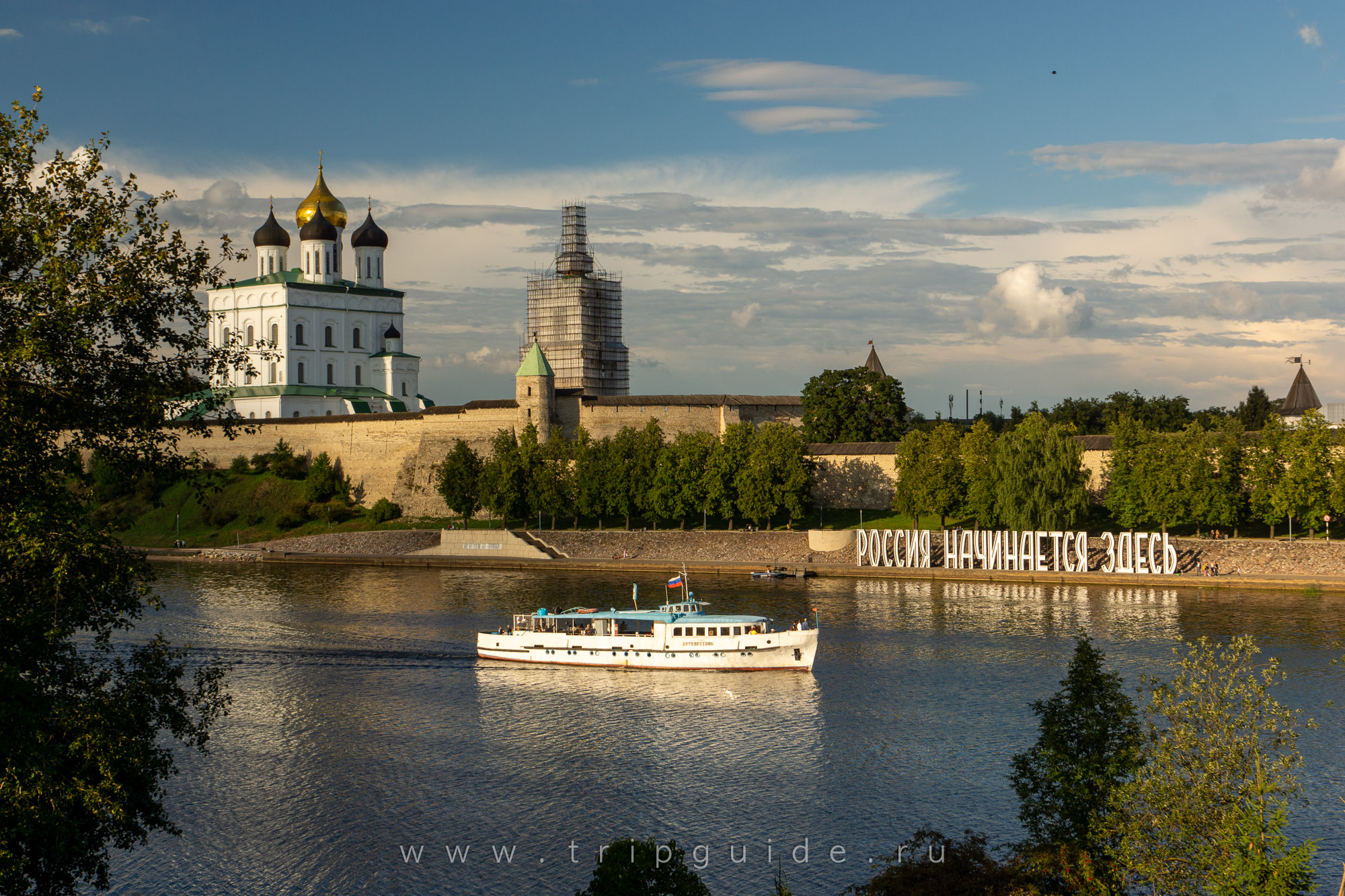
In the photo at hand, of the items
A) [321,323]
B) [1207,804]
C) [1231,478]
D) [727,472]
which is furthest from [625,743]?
[321,323]

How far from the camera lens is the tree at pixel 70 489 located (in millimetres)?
10797

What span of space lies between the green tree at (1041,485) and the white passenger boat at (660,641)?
18.8m

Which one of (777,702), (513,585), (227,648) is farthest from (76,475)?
(513,585)

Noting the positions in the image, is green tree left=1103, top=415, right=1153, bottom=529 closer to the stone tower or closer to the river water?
the river water

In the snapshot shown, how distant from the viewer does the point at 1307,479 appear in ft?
157

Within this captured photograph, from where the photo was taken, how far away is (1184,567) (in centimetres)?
4772

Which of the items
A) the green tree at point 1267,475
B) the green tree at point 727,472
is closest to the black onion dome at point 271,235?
the green tree at point 727,472

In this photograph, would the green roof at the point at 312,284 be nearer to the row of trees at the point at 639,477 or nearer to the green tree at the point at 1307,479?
the row of trees at the point at 639,477

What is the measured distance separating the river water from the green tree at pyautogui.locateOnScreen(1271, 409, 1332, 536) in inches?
271

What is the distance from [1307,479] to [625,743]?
114 ft

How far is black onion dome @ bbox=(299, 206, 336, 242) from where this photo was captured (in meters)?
87.6

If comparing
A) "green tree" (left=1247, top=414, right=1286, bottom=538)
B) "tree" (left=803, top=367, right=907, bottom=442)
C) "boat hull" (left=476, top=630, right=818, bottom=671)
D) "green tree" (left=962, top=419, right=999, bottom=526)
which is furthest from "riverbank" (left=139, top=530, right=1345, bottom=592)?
"boat hull" (left=476, top=630, right=818, bottom=671)

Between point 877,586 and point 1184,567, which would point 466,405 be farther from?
point 1184,567

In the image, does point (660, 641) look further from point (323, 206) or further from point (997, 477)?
point (323, 206)
